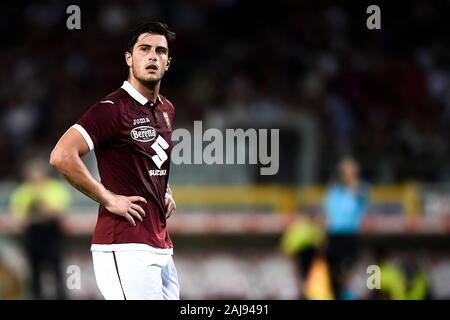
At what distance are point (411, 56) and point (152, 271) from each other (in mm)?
11047

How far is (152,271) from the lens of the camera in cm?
496

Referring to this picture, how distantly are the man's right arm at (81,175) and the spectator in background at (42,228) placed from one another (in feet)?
22.7

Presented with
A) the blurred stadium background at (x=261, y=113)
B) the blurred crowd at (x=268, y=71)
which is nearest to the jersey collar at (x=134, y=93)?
the blurred stadium background at (x=261, y=113)

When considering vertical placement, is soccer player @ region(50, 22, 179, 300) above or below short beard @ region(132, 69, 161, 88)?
below

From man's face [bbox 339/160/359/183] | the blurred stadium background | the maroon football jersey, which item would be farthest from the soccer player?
man's face [bbox 339/160/359/183]

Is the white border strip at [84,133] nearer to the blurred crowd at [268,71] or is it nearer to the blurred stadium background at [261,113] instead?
Result: the blurred stadium background at [261,113]

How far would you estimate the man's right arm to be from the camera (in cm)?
474

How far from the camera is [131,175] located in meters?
4.96

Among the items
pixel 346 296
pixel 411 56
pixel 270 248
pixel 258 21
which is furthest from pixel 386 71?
pixel 346 296

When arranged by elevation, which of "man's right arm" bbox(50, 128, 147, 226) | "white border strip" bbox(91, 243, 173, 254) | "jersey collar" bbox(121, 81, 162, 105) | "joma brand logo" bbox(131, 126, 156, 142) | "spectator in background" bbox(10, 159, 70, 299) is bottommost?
"spectator in background" bbox(10, 159, 70, 299)

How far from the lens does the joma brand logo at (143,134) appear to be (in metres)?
4.97

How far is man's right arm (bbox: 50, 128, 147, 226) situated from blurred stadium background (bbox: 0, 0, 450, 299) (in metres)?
6.04

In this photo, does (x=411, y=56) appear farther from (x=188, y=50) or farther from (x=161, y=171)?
(x=161, y=171)

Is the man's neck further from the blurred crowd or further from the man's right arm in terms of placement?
the blurred crowd
